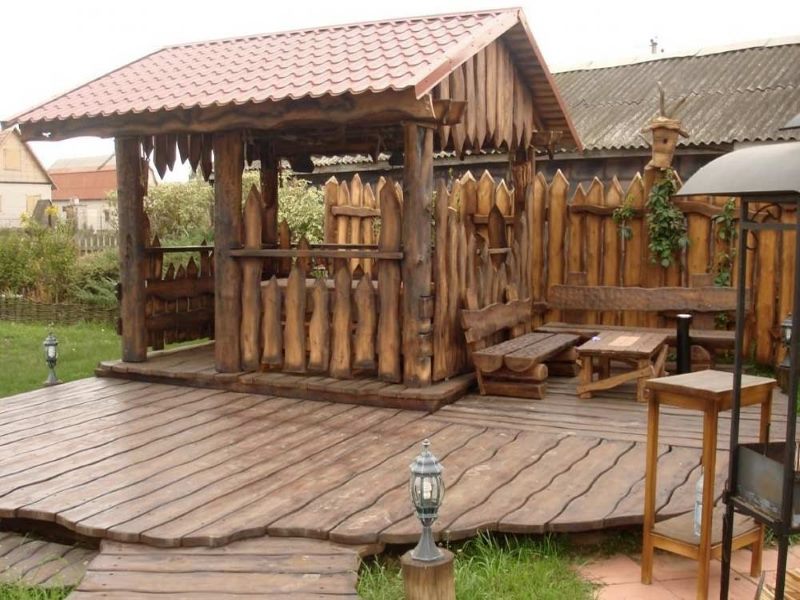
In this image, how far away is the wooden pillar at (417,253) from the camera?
268 inches

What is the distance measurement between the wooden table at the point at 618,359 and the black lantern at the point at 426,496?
3798mm

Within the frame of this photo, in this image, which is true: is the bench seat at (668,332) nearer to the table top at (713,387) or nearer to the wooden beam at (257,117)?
the wooden beam at (257,117)

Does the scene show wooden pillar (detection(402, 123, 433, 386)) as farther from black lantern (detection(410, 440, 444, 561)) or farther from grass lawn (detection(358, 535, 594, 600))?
black lantern (detection(410, 440, 444, 561))

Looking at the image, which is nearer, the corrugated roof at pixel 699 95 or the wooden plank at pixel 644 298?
the wooden plank at pixel 644 298

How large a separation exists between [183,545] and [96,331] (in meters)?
9.94

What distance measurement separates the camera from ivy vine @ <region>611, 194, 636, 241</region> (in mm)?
9184

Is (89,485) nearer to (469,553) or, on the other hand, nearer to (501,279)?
(469,553)

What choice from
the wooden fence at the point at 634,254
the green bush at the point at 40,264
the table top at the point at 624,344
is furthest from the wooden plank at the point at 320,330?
the green bush at the point at 40,264

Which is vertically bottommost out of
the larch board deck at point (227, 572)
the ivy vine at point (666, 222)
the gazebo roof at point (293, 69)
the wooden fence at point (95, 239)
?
the larch board deck at point (227, 572)

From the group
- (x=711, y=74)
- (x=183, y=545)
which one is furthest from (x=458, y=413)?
(x=711, y=74)

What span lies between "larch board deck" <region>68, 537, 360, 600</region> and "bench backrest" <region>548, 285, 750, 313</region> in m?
5.68

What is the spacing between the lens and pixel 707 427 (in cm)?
374

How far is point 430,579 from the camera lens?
347 cm

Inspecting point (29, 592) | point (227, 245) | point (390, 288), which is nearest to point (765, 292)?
point (390, 288)
